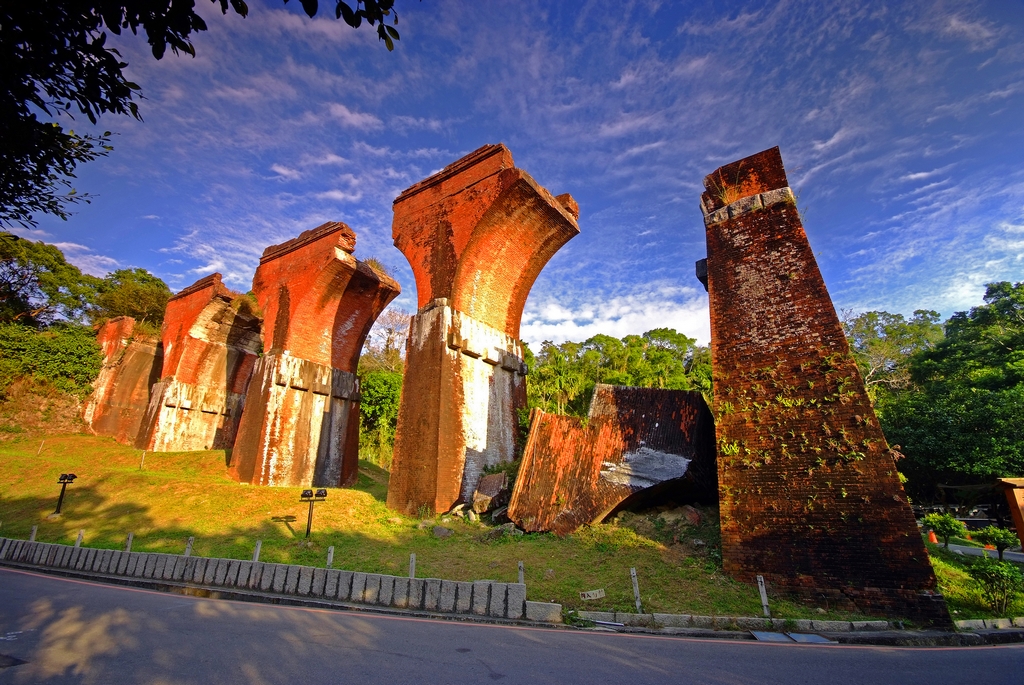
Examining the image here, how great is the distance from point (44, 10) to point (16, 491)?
1583 cm

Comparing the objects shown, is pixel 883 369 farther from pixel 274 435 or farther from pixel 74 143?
pixel 74 143

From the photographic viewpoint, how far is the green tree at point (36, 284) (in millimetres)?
23234

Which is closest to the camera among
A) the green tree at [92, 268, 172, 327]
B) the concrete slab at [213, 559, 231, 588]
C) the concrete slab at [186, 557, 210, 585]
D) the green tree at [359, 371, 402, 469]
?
the concrete slab at [213, 559, 231, 588]

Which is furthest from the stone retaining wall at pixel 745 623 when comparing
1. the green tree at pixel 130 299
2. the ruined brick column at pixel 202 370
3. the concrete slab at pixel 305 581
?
the green tree at pixel 130 299

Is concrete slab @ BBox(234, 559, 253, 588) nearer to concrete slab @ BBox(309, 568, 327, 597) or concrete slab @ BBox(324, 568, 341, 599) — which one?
concrete slab @ BBox(309, 568, 327, 597)

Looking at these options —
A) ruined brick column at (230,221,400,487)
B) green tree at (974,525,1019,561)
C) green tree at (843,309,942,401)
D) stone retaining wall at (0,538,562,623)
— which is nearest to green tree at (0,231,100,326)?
ruined brick column at (230,221,400,487)

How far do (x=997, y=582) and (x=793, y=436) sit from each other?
299cm

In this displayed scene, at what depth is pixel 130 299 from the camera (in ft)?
94.9

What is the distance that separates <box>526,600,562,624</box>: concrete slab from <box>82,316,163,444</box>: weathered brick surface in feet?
74.7

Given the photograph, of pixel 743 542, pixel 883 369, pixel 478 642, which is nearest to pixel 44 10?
pixel 478 642

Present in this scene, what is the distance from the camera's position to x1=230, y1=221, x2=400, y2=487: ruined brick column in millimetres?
14320

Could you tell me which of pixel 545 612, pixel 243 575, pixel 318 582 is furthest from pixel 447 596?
pixel 243 575

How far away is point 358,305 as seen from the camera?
54.7 ft

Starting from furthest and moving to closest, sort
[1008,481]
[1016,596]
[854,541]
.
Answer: [1008,481] < [1016,596] < [854,541]
